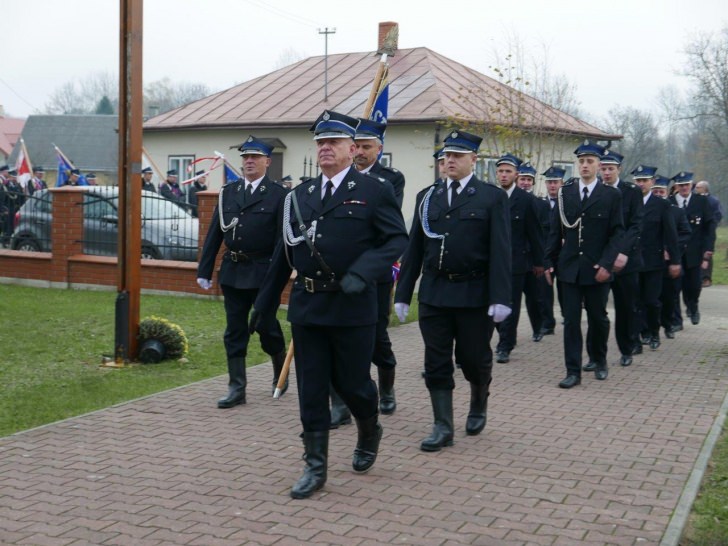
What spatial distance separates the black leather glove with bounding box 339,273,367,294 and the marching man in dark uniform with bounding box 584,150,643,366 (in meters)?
4.63

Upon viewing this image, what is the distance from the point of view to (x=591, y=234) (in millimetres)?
9750

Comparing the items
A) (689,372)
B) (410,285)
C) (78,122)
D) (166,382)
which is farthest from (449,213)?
(78,122)

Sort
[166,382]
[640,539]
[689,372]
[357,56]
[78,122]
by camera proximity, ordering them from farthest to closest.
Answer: [78,122] → [357,56] → [689,372] → [166,382] → [640,539]

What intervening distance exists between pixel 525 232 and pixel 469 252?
3.97 m

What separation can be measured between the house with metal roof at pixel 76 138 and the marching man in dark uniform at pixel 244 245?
73563mm

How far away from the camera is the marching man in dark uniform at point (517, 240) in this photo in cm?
1066

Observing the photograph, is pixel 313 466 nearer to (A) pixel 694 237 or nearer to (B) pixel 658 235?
(B) pixel 658 235

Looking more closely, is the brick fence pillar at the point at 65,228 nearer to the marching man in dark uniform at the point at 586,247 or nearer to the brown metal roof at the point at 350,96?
the marching man in dark uniform at the point at 586,247

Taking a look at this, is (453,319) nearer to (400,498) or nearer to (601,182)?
(400,498)

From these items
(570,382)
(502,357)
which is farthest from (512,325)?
(570,382)

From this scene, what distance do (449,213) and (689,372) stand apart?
15.1 feet

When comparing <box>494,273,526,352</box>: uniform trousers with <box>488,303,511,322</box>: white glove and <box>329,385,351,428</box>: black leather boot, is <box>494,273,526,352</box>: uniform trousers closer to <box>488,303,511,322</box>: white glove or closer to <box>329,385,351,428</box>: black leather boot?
<box>329,385,351,428</box>: black leather boot

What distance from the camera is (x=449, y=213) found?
23.9 feet

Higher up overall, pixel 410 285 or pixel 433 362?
pixel 410 285
